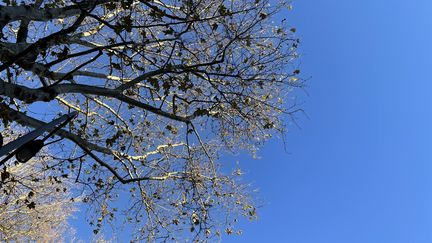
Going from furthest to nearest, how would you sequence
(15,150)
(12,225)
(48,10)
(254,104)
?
(12,225) < (254,104) < (48,10) < (15,150)

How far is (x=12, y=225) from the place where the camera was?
1625 centimetres

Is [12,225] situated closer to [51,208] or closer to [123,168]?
[51,208]

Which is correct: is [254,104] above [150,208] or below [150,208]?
above

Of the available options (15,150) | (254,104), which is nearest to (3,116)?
(15,150)

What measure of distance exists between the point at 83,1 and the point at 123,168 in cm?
439

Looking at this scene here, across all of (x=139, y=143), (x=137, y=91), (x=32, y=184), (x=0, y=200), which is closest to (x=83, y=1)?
(x=137, y=91)

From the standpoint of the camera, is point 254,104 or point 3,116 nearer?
point 3,116

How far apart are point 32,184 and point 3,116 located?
12.4m

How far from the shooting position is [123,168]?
9969mm

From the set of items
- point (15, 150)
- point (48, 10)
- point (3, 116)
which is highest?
point (48, 10)

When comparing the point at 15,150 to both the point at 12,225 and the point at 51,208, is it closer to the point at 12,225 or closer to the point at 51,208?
the point at 12,225

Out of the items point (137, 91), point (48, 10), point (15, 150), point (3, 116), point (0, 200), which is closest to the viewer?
point (15, 150)

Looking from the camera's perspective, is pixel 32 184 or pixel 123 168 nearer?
pixel 123 168

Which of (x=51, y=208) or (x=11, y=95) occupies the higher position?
(x=51, y=208)
